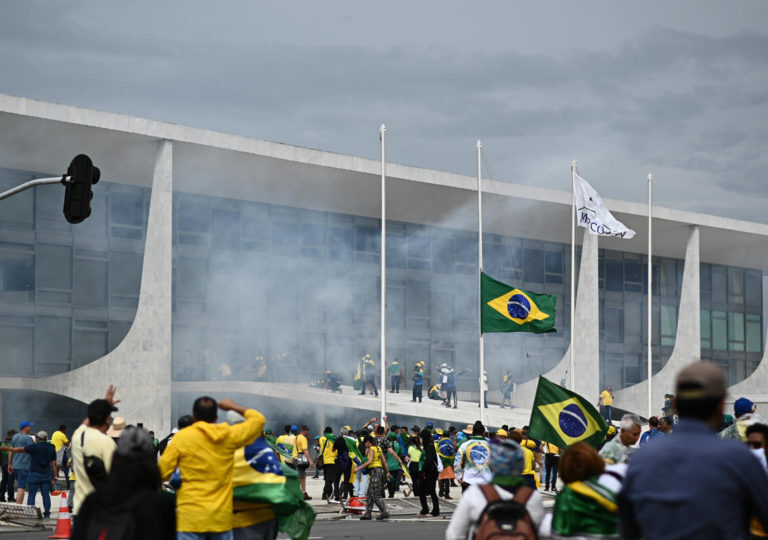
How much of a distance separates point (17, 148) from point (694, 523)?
34.6 metres

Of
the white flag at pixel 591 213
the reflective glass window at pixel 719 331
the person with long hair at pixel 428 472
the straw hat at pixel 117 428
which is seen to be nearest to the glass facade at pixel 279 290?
the reflective glass window at pixel 719 331

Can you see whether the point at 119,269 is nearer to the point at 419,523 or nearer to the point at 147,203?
the point at 147,203

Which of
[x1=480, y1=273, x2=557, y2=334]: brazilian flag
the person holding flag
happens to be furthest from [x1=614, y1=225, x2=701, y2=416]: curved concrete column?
the person holding flag

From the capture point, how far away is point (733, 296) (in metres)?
61.6

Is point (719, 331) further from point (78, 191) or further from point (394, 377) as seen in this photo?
point (78, 191)

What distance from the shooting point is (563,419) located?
13.3m

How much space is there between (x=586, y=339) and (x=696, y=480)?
45.3 m

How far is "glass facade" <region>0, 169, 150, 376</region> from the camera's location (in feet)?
123

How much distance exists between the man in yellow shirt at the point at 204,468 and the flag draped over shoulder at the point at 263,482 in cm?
67

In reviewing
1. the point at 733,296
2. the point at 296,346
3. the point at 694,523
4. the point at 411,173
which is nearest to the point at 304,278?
the point at 296,346

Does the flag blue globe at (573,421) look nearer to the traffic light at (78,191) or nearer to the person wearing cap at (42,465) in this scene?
the traffic light at (78,191)

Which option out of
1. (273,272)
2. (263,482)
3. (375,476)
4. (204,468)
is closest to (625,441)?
(263,482)

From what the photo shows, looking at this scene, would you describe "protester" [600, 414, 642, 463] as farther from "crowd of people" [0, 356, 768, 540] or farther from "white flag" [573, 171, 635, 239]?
"white flag" [573, 171, 635, 239]

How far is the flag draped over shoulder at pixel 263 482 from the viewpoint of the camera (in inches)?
305
